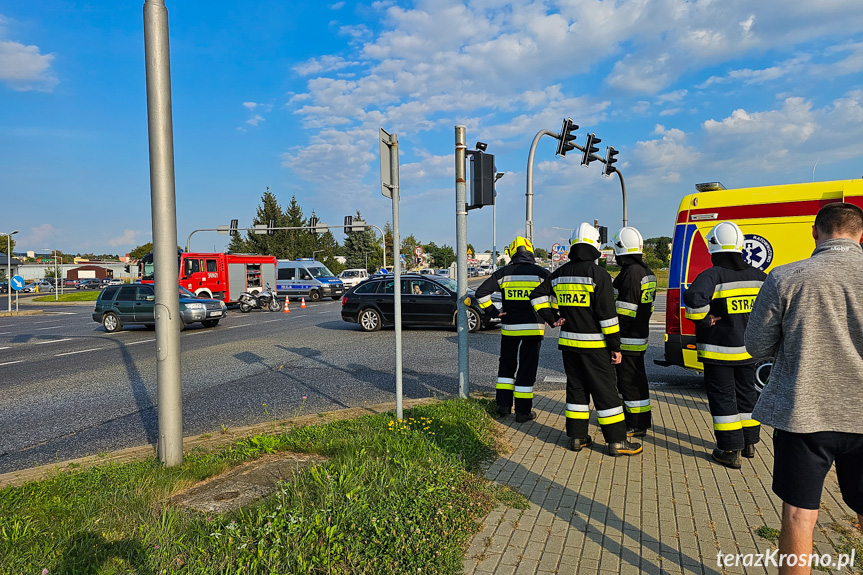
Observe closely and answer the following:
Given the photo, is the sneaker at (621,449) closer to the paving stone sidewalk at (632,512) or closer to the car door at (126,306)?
the paving stone sidewalk at (632,512)

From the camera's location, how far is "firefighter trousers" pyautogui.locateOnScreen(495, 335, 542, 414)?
5.88 meters

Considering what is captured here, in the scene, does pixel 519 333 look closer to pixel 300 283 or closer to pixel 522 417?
pixel 522 417

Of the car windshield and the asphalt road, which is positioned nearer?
the asphalt road

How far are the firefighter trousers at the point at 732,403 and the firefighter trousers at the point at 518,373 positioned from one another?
167 centimetres

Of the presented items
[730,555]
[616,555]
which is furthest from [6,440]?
[730,555]

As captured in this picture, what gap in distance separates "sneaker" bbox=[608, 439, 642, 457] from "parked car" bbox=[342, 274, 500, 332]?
377 inches

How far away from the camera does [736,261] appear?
474 centimetres

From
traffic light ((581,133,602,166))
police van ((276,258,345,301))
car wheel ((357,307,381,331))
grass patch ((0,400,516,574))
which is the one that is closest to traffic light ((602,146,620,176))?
traffic light ((581,133,602,166))

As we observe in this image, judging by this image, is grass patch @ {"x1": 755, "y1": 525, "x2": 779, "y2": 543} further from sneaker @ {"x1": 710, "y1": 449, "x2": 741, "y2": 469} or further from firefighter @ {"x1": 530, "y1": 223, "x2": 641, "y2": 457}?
firefighter @ {"x1": 530, "y1": 223, "x2": 641, "y2": 457}

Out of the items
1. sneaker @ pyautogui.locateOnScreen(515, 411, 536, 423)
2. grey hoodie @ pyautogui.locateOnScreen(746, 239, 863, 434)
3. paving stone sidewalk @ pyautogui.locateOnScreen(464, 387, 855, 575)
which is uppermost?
grey hoodie @ pyautogui.locateOnScreen(746, 239, 863, 434)

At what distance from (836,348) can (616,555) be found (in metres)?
1.55

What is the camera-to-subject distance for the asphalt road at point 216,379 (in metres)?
6.39

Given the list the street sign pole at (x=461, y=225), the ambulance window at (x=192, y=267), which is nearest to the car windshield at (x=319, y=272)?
the ambulance window at (x=192, y=267)

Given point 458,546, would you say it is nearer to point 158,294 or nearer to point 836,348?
point 836,348
